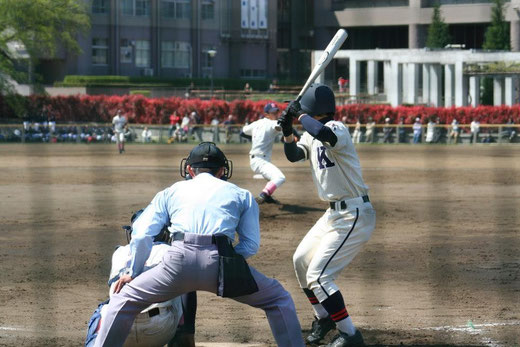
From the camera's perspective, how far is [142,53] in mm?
69500

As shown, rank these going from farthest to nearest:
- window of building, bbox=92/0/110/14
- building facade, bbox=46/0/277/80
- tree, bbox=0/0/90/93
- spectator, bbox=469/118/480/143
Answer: building facade, bbox=46/0/277/80 < window of building, bbox=92/0/110/14 < tree, bbox=0/0/90/93 < spectator, bbox=469/118/480/143

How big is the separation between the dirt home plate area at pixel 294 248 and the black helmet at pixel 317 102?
1.91 metres

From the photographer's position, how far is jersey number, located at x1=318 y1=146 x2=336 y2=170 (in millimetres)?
7625

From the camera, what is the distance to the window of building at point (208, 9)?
71.9 meters

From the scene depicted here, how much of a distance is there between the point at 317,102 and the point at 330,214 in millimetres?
910

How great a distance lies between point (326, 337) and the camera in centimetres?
805

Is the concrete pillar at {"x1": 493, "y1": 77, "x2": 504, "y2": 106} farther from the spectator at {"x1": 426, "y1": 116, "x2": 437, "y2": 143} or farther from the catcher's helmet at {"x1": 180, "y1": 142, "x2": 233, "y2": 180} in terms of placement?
the catcher's helmet at {"x1": 180, "y1": 142, "x2": 233, "y2": 180}

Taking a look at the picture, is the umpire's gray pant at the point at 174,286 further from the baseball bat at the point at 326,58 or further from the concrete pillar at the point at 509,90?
the concrete pillar at the point at 509,90

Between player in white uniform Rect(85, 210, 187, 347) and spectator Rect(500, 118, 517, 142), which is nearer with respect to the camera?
player in white uniform Rect(85, 210, 187, 347)

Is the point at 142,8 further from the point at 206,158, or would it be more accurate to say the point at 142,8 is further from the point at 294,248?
the point at 206,158

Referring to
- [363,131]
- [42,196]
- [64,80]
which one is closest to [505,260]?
[42,196]

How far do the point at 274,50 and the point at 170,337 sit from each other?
71278mm

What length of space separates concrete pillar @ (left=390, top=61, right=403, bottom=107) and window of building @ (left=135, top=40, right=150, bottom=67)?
22811mm

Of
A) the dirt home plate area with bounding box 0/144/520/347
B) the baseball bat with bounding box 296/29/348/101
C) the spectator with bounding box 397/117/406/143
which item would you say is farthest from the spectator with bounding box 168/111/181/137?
the baseball bat with bounding box 296/29/348/101
